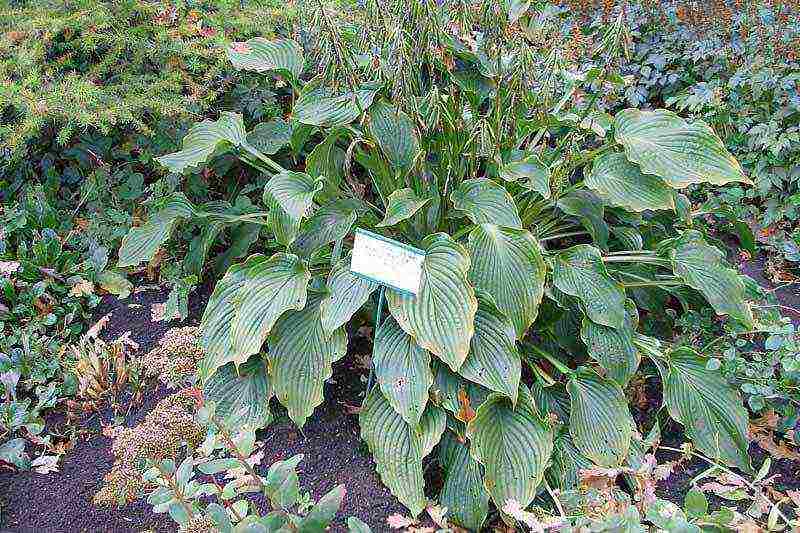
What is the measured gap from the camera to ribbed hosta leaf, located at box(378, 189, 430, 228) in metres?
2.49

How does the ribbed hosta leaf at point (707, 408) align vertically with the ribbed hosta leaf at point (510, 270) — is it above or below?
below

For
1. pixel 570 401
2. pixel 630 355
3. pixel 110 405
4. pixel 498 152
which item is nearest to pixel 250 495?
pixel 110 405

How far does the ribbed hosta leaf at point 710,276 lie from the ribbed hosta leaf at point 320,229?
122 cm

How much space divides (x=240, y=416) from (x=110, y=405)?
1.84 ft

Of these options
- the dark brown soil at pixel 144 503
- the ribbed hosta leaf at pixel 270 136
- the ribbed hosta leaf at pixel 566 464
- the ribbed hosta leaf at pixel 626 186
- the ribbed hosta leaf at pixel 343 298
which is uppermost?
the ribbed hosta leaf at pixel 626 186

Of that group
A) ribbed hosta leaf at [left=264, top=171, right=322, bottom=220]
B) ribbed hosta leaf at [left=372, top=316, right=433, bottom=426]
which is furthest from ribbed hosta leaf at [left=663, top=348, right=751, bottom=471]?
ribbed hosta leaf at [left=264, top=171, right=322, bottom=220]

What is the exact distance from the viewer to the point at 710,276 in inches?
104

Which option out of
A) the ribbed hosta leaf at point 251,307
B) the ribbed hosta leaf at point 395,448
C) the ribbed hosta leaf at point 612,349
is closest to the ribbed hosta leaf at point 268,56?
the ribbed hosta leaf at point 251,307

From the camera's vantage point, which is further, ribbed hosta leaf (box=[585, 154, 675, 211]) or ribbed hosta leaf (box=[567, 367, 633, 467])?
ribbed hosta leaf (box=[585, 154, 675, 211])

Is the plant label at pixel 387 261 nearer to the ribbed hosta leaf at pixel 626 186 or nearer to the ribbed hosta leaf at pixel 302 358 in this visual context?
the ribbed hosta leaf at pixel 302 358

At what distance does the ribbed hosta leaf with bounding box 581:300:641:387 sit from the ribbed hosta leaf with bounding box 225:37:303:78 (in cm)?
165

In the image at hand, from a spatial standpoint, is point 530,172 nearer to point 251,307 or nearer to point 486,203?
point 486,203

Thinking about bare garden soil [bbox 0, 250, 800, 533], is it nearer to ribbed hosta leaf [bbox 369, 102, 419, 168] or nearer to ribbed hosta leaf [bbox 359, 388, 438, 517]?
ribbed hosta leaf [bbox 359, 388, 438, 517]

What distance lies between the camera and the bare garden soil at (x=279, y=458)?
2346 millimetres
